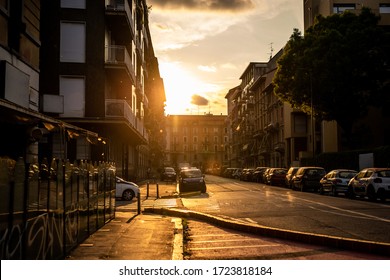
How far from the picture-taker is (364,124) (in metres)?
48.6

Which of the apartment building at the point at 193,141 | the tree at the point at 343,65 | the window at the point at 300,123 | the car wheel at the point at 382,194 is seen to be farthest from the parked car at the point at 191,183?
the apartment building at the point at 193,141

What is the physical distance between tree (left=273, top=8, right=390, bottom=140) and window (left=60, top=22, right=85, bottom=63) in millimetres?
18223

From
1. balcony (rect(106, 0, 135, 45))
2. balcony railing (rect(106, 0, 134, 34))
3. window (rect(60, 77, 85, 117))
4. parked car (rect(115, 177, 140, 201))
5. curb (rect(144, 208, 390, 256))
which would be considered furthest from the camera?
balcony (rect(106, 0, 135, 45))

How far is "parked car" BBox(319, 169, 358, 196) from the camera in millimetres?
27609

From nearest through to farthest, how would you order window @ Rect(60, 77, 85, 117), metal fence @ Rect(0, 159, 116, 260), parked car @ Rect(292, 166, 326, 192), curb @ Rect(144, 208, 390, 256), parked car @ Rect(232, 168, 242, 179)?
metal fence @ Rect(0, 159, 116, 260) < curb @ Rect(144, 208, 390, 256) < window @ Rect(60, 77, 85, 117) < parked car @ Rect(292, 166, 326, 192) < parked car @ Rect(232, 168, 242, 179)

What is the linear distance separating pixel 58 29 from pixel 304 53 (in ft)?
65.3

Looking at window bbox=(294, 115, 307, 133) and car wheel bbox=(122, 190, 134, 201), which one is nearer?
car wheel bbox=(122, 190, 134, 201)

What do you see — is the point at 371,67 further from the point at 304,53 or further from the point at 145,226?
the point at 145,226

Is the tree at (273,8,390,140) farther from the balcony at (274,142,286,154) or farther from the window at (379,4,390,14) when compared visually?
the balcony at (274,142,286,154)

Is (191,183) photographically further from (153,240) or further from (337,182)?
(153,240)

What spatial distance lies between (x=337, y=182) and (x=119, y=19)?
1669cm

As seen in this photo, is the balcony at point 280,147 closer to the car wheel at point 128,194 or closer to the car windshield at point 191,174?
the car windshield at point 191,174

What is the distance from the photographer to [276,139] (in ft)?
230

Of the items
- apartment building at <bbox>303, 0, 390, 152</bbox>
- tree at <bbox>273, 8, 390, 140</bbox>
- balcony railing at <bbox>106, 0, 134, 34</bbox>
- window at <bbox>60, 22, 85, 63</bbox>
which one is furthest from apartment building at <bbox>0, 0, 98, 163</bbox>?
apartment building at <bbox>303, 0, 390, 152</bbox>
